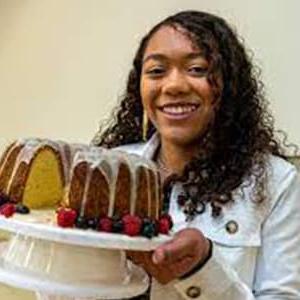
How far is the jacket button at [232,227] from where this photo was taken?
1.00 metres

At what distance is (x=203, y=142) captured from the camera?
A: 1.05 meters

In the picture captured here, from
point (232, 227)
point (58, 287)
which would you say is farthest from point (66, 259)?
point (232, 227)

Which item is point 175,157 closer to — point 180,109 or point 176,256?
point 180,109

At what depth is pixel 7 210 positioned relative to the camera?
0.78 meters

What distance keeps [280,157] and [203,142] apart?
14cm

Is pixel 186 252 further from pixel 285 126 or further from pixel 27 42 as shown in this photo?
pixel 27 42

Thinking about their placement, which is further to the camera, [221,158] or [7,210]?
[221,158]

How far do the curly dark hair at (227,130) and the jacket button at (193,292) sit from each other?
17cm

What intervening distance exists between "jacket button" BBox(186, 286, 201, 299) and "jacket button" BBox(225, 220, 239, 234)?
157mm

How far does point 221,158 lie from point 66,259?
356 mm

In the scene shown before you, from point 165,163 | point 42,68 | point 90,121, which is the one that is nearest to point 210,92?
point 165,163

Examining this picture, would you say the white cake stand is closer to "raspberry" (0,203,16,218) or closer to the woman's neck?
"raspberry" (0,203,16,218)

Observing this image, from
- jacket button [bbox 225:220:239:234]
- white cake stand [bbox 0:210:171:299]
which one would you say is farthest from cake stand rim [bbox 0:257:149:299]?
jacket button [bbox 225:220:239:234]

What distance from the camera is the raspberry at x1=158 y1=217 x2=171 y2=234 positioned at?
80cm
